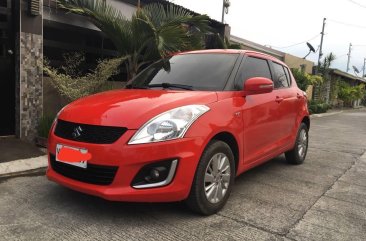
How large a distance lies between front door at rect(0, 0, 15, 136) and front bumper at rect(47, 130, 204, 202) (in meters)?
3.46

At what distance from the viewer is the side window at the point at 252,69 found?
13.8 feet

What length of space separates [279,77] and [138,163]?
306 centimetres

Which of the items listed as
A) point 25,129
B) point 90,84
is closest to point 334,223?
point 90,84

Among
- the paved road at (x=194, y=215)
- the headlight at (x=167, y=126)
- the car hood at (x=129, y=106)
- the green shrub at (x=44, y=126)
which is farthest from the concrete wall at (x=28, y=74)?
the headlight at (x=167, y=126)

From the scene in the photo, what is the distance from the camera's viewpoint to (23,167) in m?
4.92

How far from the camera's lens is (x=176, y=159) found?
3125 mm

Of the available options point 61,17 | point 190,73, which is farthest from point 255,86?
point 61,17

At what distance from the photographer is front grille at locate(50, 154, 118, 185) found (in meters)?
3.12

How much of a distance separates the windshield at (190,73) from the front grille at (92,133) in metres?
1.12

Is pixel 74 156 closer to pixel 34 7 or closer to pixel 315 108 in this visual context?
pixel 34 7

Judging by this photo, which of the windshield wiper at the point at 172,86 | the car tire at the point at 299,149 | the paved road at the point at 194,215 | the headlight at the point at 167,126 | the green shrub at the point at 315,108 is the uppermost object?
the windshield wiper at the point at 172,86

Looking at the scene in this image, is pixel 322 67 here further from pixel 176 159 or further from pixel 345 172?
pixel 176 159

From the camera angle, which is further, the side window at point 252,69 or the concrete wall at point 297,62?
the concrete wall at point 297,62

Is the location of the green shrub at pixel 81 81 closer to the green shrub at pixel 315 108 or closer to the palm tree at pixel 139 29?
the palm tree at pixel 139 29
